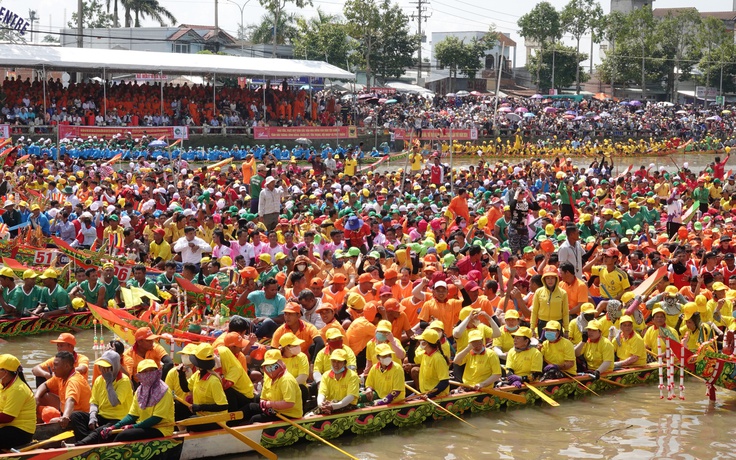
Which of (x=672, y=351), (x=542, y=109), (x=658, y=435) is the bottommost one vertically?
(x=658, y=435)

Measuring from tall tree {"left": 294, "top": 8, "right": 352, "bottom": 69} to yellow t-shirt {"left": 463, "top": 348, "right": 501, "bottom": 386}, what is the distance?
168 feet

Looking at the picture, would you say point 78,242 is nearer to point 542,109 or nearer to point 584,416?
point 584,416

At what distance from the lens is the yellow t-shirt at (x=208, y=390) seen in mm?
9125

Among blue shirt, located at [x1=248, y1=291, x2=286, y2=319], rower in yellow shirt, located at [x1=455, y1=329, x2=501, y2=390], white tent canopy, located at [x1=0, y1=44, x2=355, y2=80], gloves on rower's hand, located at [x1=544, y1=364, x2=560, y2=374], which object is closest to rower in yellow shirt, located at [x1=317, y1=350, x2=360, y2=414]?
rower in yellow shirt, located at [x1=455, y1=329, x2=501, y2=390]

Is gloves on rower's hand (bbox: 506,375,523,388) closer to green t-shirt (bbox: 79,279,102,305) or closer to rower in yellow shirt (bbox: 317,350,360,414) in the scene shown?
rower in yellow shirt (bbox: 317,350,360,414)

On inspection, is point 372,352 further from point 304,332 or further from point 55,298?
point 55,298

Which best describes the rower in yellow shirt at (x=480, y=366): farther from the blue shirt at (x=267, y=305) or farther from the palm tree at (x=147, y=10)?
the palm tree at (x=147, y=10)

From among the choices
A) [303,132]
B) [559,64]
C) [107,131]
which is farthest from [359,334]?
[559,64]

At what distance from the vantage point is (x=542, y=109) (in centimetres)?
5228

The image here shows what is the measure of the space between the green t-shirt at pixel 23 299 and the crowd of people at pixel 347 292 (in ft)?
0.09

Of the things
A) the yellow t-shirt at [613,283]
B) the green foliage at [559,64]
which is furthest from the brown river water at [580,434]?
the green foliage at [559,64]

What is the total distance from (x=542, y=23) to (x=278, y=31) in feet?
63.6

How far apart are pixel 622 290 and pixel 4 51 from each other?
1000 inches

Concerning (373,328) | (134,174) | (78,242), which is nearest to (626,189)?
(134,174)
